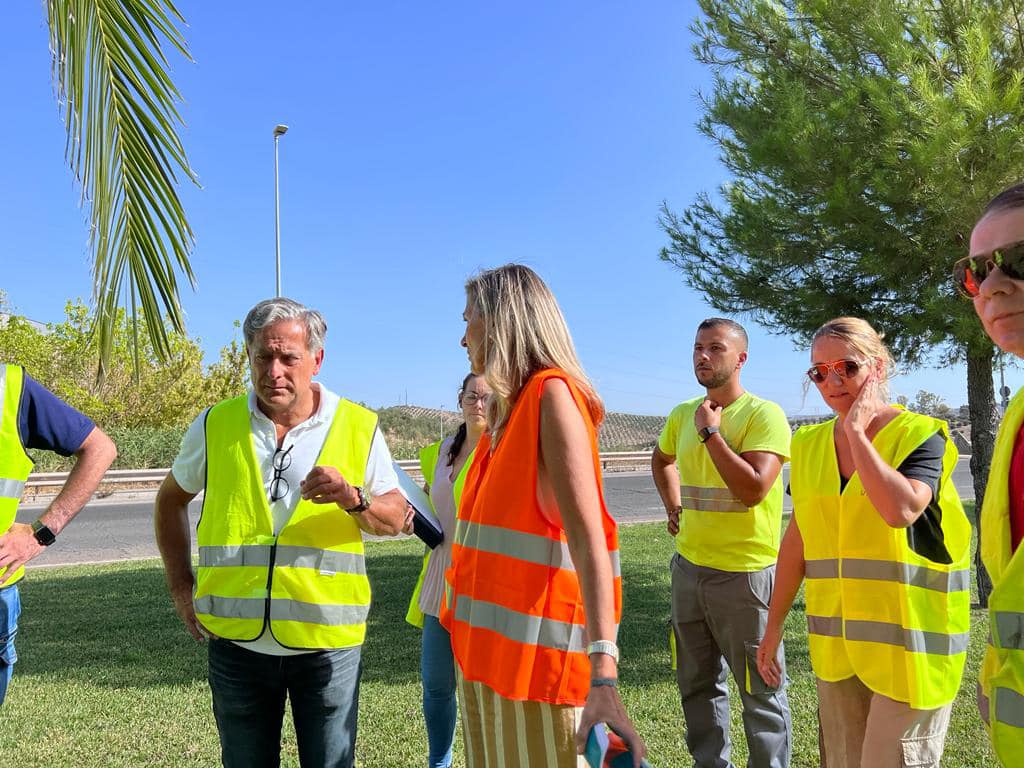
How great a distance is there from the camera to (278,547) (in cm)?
271

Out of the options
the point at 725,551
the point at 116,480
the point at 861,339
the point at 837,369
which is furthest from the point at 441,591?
the point at 116,480

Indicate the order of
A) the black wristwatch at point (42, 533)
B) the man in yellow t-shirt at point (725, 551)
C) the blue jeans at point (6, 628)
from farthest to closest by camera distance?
the man in yellow t-shirt at point (725, 551) → the black wristwatch at point (42, 533) → the blue jeans at point (6, 628)

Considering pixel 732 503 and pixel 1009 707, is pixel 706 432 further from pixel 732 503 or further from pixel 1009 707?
pixel 1009 707

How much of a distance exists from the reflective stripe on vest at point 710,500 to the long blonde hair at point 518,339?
1976mm

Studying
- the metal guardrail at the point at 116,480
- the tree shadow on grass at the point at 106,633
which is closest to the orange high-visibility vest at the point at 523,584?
the tree shadow on grass at the point at 106,633

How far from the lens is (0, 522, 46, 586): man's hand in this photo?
9.32ft

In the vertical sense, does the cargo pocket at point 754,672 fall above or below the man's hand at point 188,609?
below

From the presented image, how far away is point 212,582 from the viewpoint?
8.92 feet

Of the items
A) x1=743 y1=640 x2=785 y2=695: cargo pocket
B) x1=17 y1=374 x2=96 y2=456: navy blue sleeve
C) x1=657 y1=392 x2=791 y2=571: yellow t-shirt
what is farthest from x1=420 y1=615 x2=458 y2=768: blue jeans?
x1=17 y1=374 x2=96 y2=456: navy blue sleeve

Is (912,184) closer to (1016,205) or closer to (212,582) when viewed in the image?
(1016,205)

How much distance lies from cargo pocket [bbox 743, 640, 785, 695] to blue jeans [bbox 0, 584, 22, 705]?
3.11 meters

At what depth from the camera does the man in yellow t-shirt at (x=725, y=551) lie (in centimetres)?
368

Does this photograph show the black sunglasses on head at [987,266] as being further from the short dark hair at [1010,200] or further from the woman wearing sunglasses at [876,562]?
the woman wearing sunglasses at [876,562]

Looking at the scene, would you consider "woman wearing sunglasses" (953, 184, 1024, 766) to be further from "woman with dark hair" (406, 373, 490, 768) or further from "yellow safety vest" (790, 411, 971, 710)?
"woman with dark hair" (406, 373, 490, 768)
